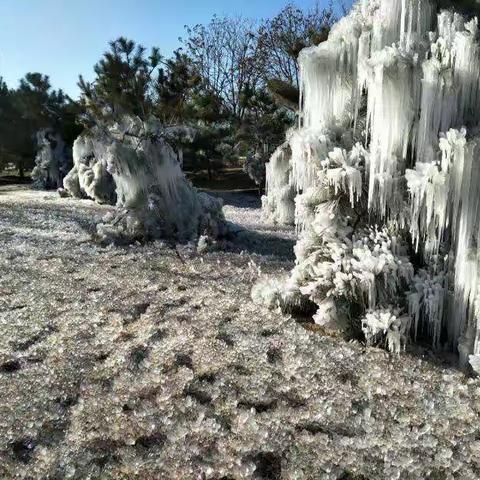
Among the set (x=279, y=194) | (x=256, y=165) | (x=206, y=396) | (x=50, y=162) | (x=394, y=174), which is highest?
(x=50, y=162)

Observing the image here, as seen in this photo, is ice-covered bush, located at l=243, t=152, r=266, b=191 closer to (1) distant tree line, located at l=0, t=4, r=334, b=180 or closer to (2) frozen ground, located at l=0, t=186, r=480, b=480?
(1) distant tree line, located at l=0, t=4, r=334, b=180

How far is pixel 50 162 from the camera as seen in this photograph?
23844mm

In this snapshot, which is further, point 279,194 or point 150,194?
point 279,194

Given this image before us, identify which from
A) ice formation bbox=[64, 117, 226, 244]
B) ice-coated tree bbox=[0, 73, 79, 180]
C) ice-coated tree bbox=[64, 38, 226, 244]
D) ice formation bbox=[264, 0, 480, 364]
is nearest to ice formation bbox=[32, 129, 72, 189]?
ice-coated tree bbox=[0, 73, 79, 180]

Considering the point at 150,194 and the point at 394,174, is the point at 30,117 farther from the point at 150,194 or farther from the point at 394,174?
the point at 394,174

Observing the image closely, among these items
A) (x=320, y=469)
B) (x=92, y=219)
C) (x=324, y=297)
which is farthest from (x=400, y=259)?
(x=92, y=219)

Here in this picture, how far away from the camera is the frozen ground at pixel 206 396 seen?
4.09 metres

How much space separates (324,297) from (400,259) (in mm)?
1123

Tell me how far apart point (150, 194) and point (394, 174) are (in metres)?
7.27

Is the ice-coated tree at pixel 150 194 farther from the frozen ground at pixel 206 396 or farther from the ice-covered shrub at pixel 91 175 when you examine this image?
the ice-covered shrub at pixel 91 175

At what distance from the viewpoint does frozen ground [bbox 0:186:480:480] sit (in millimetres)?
4090

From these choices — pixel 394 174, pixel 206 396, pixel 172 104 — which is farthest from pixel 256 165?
pixel 206 396

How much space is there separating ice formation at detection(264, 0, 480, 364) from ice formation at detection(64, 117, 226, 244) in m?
5.26

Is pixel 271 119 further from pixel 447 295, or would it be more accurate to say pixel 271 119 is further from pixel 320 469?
pixel 320 469
